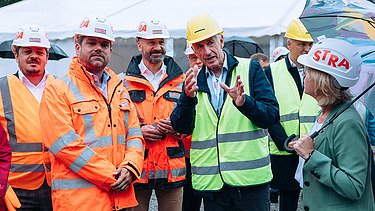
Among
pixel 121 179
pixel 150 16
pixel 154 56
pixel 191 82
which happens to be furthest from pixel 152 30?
pixel 150 16

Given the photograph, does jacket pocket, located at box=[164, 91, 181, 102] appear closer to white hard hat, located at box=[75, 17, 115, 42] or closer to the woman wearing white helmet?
white hard hat, located at box=[75, 17, 115, 42]

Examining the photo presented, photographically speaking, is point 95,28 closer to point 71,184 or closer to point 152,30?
point 152,30

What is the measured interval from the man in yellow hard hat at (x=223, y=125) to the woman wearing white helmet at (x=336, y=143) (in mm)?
751

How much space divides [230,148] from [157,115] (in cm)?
90

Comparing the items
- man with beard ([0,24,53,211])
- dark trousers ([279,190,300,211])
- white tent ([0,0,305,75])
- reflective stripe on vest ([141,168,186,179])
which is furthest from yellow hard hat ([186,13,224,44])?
white tent ([0,0,305,75])

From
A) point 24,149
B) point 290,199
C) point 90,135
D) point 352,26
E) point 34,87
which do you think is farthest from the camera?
point 290,199

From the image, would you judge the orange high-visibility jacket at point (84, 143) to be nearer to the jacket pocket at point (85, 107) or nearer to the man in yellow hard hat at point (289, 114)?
the jacket pocket at point (85, 107)

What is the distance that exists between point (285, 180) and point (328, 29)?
89.2 inches

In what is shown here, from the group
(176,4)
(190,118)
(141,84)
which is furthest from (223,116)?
(176,4)

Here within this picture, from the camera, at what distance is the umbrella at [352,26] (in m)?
3.22

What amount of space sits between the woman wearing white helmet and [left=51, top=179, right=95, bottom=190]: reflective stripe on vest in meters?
1.42

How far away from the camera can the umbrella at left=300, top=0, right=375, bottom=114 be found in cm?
322

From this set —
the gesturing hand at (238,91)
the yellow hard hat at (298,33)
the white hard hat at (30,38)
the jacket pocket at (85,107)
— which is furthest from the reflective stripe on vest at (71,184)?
the yellow hard hat at (298,33)

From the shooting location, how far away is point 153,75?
16.3ft
